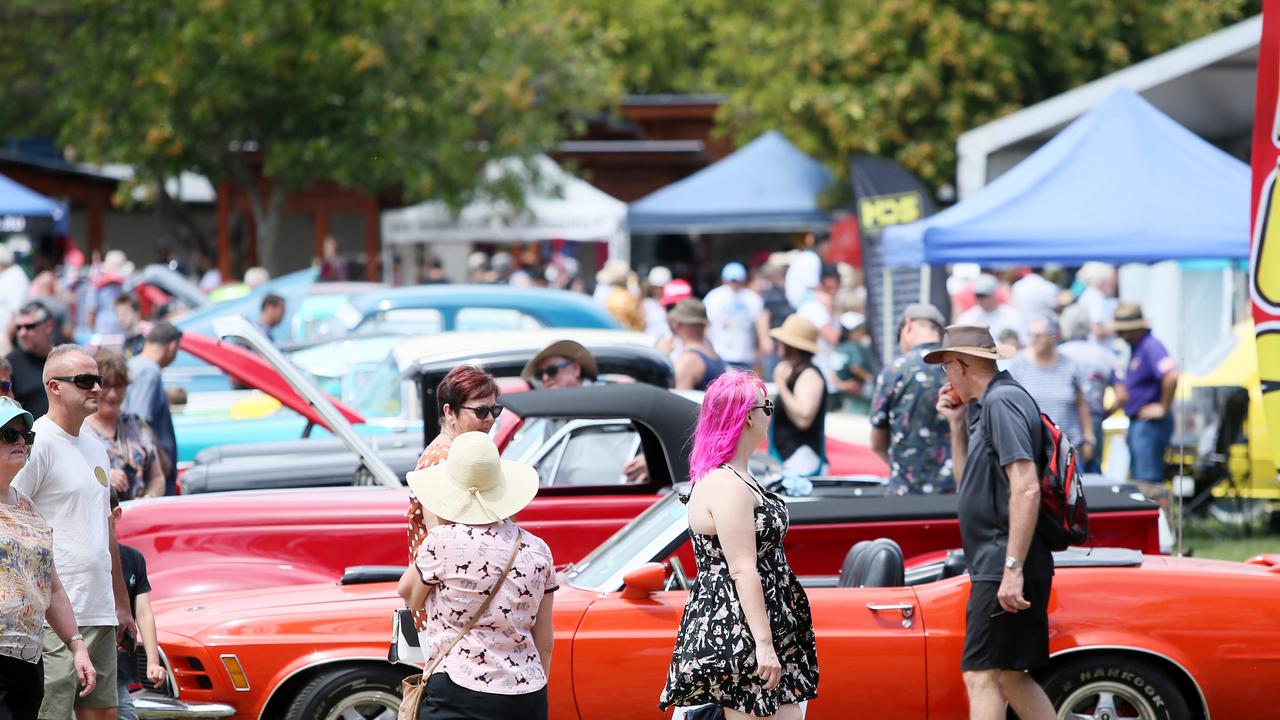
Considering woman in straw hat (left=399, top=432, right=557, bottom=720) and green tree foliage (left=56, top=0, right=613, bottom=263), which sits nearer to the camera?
woman in straw hat (left=399, top=432, right=557, bottom=720)

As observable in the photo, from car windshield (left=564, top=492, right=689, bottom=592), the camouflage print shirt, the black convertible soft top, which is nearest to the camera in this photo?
car windshield (left=564, top=492, right=689, bottom=592)

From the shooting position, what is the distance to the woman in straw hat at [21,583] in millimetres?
4645

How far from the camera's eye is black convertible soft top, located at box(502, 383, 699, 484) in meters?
7.09

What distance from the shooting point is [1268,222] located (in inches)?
227

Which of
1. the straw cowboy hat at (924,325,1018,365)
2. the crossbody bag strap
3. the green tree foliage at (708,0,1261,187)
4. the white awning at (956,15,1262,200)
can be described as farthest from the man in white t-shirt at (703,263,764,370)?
the crossbody bag strap

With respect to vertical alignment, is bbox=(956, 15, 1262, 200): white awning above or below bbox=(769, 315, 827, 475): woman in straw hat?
above

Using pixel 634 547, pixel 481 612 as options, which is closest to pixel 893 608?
pixel 634 547

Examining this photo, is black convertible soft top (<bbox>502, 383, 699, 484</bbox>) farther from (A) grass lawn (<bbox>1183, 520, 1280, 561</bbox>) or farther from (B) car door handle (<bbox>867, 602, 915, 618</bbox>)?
(A) grass lawn (<bbox>1183, 520, 1280, 561</bbox>)

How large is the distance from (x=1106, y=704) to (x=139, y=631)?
3.63 m

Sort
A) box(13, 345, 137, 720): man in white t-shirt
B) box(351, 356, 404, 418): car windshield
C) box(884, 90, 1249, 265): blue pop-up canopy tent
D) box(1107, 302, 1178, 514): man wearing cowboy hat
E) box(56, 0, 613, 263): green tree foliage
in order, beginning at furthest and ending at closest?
box(56, 0, 613, 263): green tree foliage → box(1107, 302, 1178, 514): man wearing cowboy hat → box(351, 356, 404, 418): car windshield → box(884, 90, 1249, 265): blue pop-up canopy tent → box(13, 345, 137, 720): man in white t-shirt

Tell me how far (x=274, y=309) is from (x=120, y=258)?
26.3ft

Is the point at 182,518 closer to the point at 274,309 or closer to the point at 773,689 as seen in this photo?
the point at 773,689

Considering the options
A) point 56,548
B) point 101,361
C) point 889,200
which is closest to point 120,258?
point 889,200

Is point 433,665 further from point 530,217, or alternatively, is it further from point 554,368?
point 530,217
